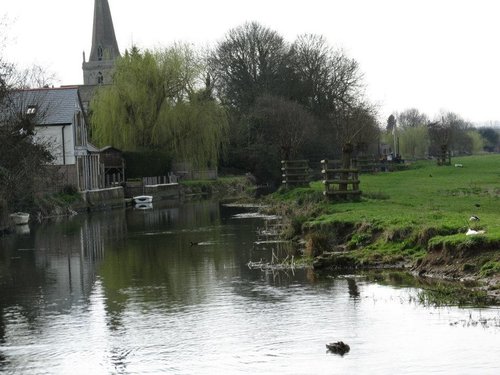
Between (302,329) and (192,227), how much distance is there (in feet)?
76.2

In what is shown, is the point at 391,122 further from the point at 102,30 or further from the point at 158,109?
the point at 158,109

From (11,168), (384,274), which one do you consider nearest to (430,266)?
(384,274)

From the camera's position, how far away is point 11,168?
4531 centimetres

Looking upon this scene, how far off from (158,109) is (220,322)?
56897 millimetres

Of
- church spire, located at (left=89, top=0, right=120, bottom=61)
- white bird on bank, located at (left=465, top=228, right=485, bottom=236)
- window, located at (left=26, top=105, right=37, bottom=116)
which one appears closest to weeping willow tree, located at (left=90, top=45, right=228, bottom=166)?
window, located at (left=26, top=105, right=37, bottom=116)

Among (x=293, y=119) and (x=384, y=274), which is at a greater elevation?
(x=293, y=119)

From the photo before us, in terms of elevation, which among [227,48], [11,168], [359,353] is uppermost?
[227,48]

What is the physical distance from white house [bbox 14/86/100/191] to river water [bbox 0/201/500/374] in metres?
35.3

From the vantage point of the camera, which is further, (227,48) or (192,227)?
(227,48)

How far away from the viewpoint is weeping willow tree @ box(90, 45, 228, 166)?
7194cm

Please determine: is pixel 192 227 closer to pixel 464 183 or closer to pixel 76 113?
pixel 464 183

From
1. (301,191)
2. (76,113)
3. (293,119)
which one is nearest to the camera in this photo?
(301,191)

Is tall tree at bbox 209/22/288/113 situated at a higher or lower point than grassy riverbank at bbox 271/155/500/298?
higher

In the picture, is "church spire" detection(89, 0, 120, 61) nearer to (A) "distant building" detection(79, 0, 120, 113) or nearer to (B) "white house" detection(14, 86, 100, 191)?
(A) "distant building" detection(79, 0, 120, 113)
